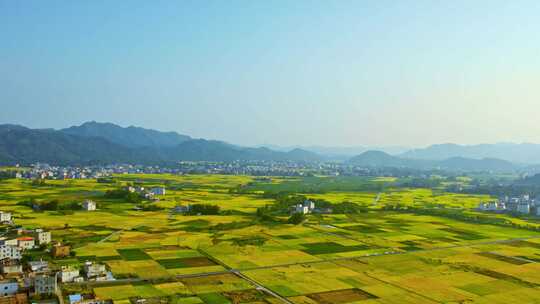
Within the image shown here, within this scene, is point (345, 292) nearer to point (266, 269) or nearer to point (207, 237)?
point (266, 269)

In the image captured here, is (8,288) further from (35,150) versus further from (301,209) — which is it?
(35,150)

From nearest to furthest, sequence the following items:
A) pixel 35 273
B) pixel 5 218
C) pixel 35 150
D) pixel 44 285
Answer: pixel 44 285 → pixel 35 273 → pixel 5 218 → pixel 35 150

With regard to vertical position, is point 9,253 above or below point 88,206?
below

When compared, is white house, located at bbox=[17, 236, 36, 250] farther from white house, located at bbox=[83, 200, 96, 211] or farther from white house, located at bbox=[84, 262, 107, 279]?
white house, located at bbox=[83, 200, 96, 211]

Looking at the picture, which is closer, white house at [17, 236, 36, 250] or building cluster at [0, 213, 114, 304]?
building cluster at [0, 213, 114, 304]

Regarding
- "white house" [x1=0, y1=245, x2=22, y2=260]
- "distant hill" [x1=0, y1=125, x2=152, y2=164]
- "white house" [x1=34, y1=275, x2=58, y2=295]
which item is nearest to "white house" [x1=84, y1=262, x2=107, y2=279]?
"white house" [x1=34, y1=275, x2=58, y2=295]

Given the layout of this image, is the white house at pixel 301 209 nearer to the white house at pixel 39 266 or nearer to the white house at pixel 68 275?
the white house at pixel 39 266

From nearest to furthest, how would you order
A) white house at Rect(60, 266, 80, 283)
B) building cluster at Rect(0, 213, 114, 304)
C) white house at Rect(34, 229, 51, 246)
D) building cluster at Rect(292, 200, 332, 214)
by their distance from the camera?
building cluster at Rect(0, 213, 114, 304) < white house at Rect(60, 266, 80, 283) < white house at Rect(34, 229, 51, 246) < building cluster at Rect(292, 200, 332, 214)

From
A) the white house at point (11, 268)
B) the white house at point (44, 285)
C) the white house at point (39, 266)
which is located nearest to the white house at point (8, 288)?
the white house at point (44, 285)

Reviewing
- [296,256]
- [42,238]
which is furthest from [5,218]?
[296,256]
